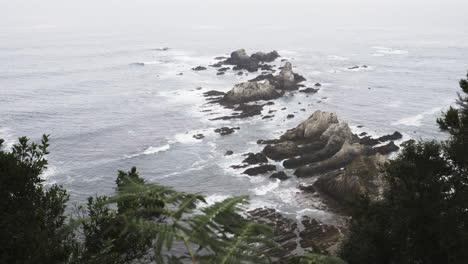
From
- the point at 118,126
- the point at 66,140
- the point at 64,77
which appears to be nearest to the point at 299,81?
the point at 118,126

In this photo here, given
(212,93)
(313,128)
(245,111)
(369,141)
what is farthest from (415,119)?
(212,93)

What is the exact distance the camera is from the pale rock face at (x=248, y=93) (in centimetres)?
8644

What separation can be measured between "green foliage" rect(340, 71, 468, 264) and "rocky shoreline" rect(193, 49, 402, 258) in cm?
455

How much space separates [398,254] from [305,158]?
1492 inches

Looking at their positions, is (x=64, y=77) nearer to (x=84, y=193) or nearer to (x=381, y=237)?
(x=84, y=193)

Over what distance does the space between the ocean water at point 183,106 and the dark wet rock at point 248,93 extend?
3.09m

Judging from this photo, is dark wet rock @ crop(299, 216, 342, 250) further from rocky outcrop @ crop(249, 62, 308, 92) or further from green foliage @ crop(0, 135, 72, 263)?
rocky outcrop @ crop(249, 62, 308, 92)

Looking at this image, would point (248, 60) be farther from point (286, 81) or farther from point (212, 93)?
point (212, 93)

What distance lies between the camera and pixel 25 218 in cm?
1260

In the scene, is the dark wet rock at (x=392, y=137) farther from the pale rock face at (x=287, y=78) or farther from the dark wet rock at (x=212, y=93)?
the dark wet rock at (x=212, y=93)

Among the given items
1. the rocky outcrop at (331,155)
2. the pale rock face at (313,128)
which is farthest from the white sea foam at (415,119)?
the pale rock face at (313,128)

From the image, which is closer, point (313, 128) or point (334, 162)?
point (334, 162)

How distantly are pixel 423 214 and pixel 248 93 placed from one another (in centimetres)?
6863

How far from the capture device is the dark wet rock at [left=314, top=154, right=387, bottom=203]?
155 ft
